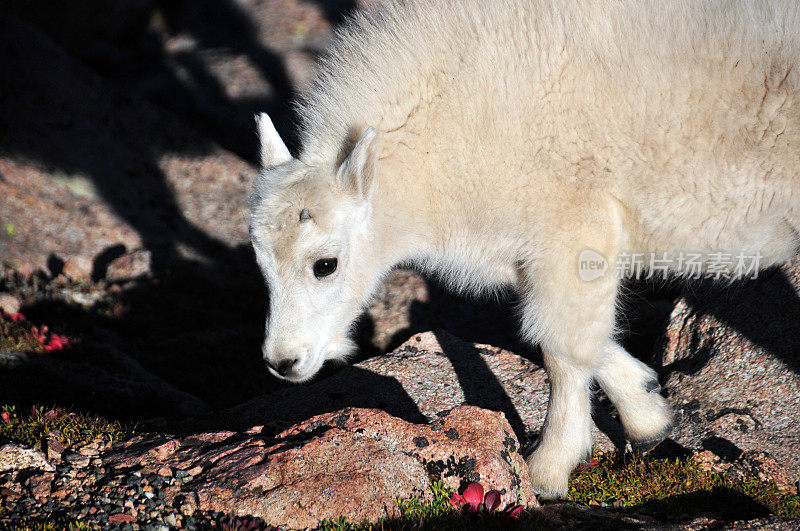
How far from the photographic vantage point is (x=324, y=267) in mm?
4234

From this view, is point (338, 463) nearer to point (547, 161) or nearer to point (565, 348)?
point (565, 348)

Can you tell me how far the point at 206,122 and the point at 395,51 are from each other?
957 cm

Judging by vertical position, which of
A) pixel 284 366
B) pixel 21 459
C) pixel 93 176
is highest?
pixel 284 366

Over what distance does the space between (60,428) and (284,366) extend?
1496mm

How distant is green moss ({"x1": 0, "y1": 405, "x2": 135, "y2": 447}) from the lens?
4164 mm

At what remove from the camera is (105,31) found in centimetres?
1675

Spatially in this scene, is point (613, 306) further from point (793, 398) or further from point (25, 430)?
point (25, 430)

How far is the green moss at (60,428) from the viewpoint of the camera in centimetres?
416

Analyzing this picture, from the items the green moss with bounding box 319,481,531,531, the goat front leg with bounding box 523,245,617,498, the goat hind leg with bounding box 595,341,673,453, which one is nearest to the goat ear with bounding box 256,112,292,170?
the goat front leg with bounding box 523,245,617,498

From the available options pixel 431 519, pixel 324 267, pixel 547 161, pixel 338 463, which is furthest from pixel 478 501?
pixel 547 161

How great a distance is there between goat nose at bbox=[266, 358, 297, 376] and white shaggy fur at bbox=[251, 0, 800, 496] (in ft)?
0.04

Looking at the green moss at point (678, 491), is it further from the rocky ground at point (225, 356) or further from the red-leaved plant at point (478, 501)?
the red-leaved plant at point (478, 501)

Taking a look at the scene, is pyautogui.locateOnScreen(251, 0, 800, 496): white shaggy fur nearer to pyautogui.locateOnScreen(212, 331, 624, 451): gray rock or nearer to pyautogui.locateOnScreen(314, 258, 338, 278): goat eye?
pyautogui.locateOnScreen(314, 258, 338, 278): goat eye

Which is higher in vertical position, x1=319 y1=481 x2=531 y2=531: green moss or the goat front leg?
the goat front leg
